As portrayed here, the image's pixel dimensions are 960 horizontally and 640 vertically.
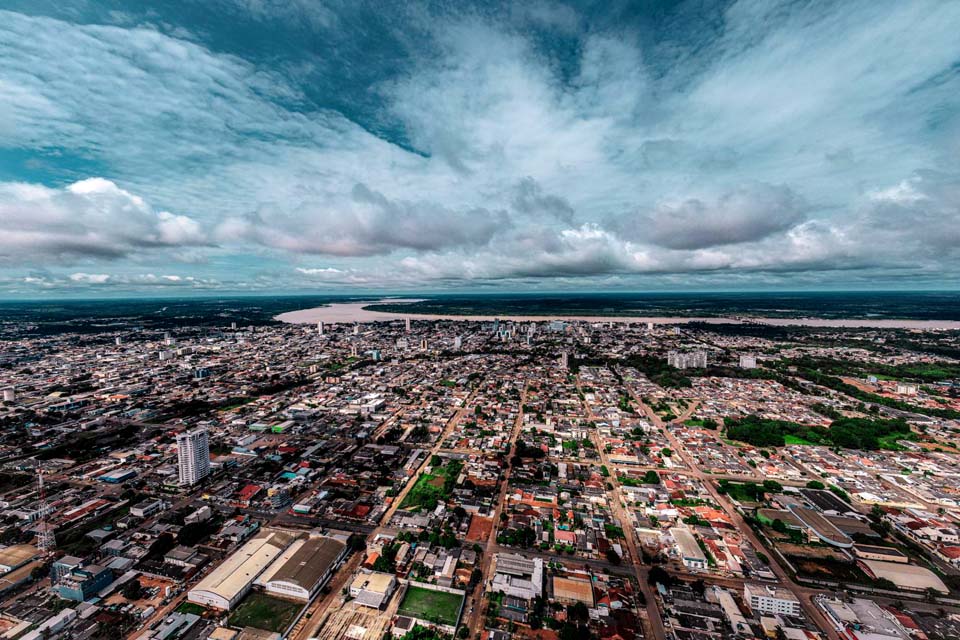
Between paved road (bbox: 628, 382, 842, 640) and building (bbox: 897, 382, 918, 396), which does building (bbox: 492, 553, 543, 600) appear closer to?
paved road (bbox: 628, 382, 842, 640)

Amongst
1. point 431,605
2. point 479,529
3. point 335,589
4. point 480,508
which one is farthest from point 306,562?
point 480,508

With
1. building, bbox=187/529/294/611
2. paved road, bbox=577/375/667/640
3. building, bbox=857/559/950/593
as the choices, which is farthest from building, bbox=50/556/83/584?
building, bbox=857/559/950/593

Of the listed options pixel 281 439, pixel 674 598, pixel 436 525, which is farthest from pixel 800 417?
pixel 281 439

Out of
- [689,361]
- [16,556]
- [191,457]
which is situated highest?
[191,457]

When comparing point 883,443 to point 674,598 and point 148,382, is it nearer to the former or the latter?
point 674,598

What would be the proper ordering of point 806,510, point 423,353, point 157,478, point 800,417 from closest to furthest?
1. point 806,510
2. point 157,478
3. point 800,417
4. point 423,353

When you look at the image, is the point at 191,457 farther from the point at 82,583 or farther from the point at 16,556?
the point at 82,583
